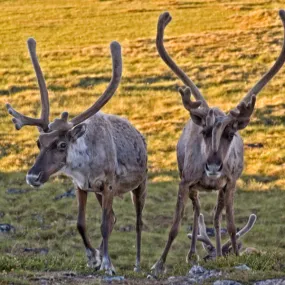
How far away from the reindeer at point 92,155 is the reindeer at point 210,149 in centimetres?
98

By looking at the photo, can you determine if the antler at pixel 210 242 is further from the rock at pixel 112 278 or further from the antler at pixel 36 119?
the antler at pixel 36 119

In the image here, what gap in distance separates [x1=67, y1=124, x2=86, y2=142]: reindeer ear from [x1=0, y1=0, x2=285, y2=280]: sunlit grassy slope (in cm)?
200

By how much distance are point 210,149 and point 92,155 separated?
2069 millimetres

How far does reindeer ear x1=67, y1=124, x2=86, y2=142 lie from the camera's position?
40.7 ft

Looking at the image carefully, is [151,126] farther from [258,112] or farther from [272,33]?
[272,33]

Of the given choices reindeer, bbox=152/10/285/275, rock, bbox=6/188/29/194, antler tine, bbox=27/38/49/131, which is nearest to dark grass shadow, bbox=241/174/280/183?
rock, bbox=6/188/29/194

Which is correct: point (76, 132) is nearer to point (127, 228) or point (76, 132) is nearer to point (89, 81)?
point (127, 228)

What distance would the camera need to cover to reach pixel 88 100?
4312cm

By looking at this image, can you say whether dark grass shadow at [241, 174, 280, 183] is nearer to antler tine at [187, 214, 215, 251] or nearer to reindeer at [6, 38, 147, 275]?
antler tine at [187, 214, 215, 251]

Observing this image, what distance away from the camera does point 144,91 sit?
45.0m

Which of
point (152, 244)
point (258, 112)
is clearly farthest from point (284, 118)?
point (152, 244)

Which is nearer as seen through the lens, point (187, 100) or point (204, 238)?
point (187, 100)

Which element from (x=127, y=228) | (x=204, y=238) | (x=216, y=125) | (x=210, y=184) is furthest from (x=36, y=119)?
(x=127, y=228)

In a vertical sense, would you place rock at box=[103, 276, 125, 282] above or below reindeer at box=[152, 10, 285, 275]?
below
